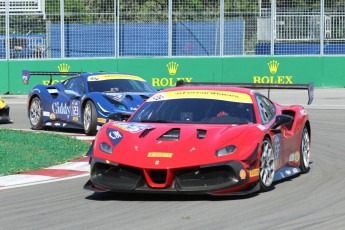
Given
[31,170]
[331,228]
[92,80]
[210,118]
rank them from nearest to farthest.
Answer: [331,228], [210,118], [31,170], [92,80]

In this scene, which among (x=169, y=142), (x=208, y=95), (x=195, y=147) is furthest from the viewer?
(x=208, y=95)

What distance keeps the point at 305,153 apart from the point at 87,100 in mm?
6173

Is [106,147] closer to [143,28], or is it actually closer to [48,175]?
[48,175]

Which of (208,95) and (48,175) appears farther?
(48,175)

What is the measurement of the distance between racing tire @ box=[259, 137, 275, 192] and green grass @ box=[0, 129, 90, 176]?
3.51 m

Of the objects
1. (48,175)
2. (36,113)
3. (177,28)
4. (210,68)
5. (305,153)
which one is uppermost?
(177,28)

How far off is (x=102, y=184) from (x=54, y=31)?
74.0 ft

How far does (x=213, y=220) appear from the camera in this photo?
25.5 feet

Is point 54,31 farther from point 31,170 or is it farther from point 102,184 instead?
point 102,184

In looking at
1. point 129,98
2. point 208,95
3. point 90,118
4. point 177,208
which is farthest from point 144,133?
point 90,118

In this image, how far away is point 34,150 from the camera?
13.8m

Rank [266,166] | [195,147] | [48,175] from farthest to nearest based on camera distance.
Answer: [48,175] → [266,166] → [195,147]

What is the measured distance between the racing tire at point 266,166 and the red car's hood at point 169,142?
0.90 ft

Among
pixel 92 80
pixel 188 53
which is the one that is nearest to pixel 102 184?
pixel 92 80
